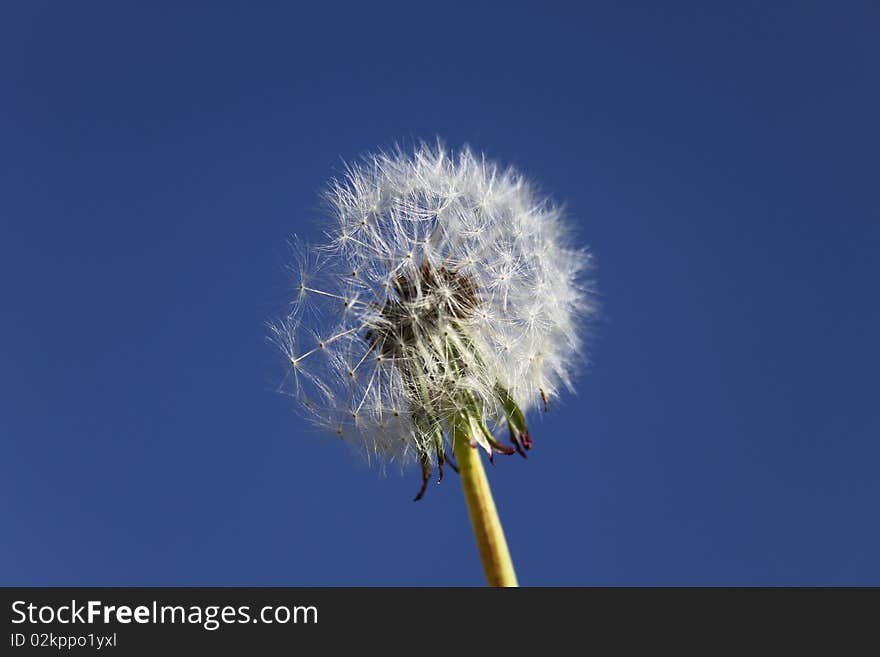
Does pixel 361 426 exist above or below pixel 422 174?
below

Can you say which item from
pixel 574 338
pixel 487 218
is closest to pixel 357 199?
pixel 487 218

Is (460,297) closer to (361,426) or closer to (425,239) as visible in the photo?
(425,239)

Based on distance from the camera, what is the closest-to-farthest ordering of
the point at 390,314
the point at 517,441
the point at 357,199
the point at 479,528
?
the point at 479,528 → the point at 517,441 → the point at 390,314 → the point at 357,199

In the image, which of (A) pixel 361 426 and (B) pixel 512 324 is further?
(B) pixel 512 324

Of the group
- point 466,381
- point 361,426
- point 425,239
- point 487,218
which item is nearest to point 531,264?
point 487,218

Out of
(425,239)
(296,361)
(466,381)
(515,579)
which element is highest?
(425,239)

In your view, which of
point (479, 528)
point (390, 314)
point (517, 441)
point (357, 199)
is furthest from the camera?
point (357, 199)
